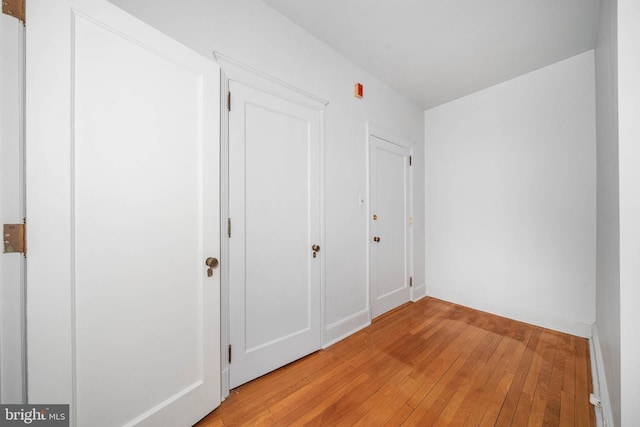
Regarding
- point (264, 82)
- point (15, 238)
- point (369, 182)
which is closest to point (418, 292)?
point (369, 182)

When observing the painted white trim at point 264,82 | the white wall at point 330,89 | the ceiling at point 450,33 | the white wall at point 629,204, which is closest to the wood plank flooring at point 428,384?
the white wall at point 330,89

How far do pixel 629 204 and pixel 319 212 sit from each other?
1.78 m

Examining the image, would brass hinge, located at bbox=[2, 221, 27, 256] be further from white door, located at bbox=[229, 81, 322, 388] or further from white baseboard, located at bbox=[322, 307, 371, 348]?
white baseboard, located at bbox=[322, 307, 371, 348]

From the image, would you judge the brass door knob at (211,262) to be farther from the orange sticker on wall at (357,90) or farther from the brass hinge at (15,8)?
the orange sticker on wall at (357,90)

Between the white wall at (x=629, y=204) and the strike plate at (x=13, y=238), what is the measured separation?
2430mm

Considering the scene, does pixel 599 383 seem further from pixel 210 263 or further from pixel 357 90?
pixel 357 90

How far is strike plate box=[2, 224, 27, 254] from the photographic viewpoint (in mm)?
795

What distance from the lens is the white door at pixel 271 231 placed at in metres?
1.64

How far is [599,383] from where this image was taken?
1.58 metres

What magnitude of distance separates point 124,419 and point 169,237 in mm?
875

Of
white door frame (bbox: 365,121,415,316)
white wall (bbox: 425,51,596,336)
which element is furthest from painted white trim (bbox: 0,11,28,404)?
white wall (bbox: 425,51,596,336)

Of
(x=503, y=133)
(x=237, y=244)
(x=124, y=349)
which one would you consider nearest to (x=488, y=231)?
(x=503, y=133)

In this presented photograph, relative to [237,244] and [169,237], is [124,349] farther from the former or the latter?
[237,244]

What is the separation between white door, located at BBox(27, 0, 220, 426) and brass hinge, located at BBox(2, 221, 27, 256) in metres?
0.02
